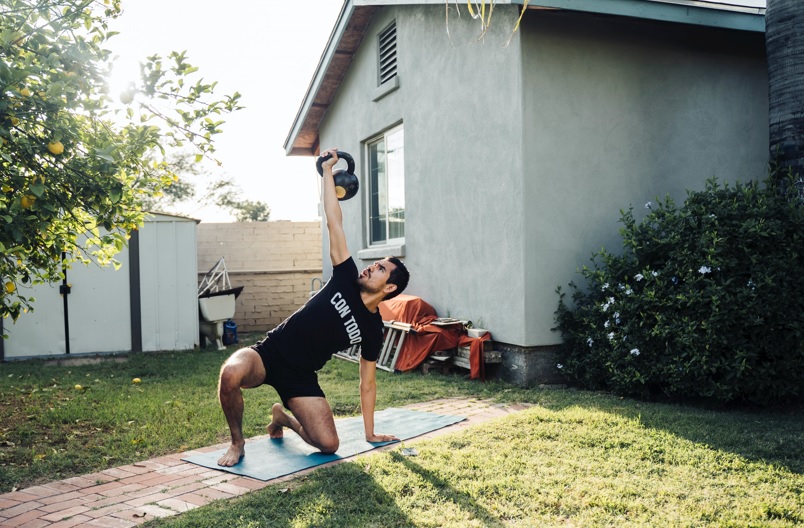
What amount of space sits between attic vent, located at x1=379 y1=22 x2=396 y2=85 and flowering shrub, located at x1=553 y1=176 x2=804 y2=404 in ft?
16.3

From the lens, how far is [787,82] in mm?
6289

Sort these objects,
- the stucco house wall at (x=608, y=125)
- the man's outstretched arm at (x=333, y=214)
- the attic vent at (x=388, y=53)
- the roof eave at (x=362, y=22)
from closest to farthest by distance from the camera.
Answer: the man's outstretched arm at (x=333, y=214) < the roof eave at (x=362, y=22) < the stucco house wall at (x=608, y=125) < the attic vent at (x=388, y=53)

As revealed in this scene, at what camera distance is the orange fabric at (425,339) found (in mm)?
7480

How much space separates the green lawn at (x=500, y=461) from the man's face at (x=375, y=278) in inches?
43.8

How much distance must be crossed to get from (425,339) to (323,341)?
344 cm

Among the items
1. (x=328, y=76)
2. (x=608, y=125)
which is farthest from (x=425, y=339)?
(x=328, y=76)

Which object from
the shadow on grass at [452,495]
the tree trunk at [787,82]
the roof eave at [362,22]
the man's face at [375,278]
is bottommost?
the shadow on grass at [452,495]

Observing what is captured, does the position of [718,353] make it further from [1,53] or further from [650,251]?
[1,53]

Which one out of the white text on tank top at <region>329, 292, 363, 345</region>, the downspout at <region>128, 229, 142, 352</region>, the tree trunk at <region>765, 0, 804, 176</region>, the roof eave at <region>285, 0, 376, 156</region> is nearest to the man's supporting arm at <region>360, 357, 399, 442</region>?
the white text on tank top at <region>329, 292, 363, 345</region>

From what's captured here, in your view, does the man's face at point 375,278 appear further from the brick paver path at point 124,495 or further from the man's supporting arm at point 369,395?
the brick paver path at point 124,495

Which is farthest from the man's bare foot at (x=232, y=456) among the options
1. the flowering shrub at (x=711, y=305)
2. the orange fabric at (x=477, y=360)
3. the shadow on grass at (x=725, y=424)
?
the flowering shrub at (x=711, y=305)

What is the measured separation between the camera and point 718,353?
18.6 ft

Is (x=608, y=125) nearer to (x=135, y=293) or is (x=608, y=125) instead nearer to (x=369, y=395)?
(x=369, y=395)

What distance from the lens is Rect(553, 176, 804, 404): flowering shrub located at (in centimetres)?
559
